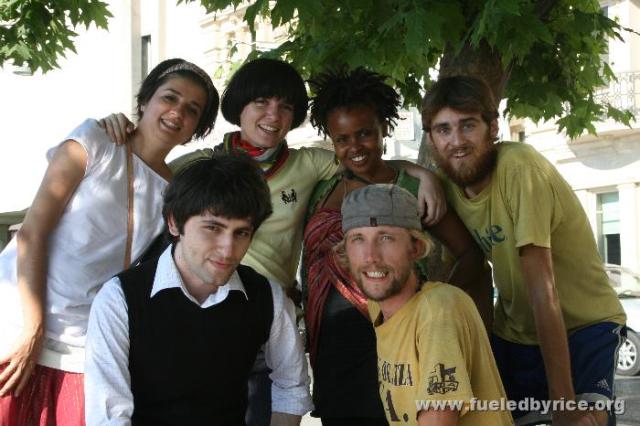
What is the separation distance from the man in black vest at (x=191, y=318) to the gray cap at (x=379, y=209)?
0.30m

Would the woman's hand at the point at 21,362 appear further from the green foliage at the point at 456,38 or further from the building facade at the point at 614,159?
the building facade at the point at 614,159

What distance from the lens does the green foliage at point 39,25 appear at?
18.0ft

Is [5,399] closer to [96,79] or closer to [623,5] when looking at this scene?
[623,5]

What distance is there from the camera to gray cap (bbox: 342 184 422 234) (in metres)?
2.72

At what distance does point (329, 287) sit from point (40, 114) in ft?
69.1

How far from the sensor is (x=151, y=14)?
2209cm

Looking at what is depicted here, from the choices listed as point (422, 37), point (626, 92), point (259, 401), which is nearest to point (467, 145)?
point (422, 37)

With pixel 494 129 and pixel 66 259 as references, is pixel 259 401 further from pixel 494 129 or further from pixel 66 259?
pixel 494 129

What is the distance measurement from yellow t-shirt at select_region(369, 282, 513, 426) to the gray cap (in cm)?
25

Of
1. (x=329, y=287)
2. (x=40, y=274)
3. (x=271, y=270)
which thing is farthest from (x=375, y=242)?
(x=40, y=274)

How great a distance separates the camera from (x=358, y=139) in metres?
3.29

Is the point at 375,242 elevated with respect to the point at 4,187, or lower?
lower

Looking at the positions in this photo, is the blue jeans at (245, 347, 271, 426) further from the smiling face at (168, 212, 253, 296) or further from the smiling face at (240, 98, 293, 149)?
the smiling face at (240, 98, 293, 149)

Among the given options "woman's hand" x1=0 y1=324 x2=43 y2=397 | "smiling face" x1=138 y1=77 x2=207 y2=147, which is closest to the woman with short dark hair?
"woman's hand" x1=0 y1=324 x2=43 y2=397
